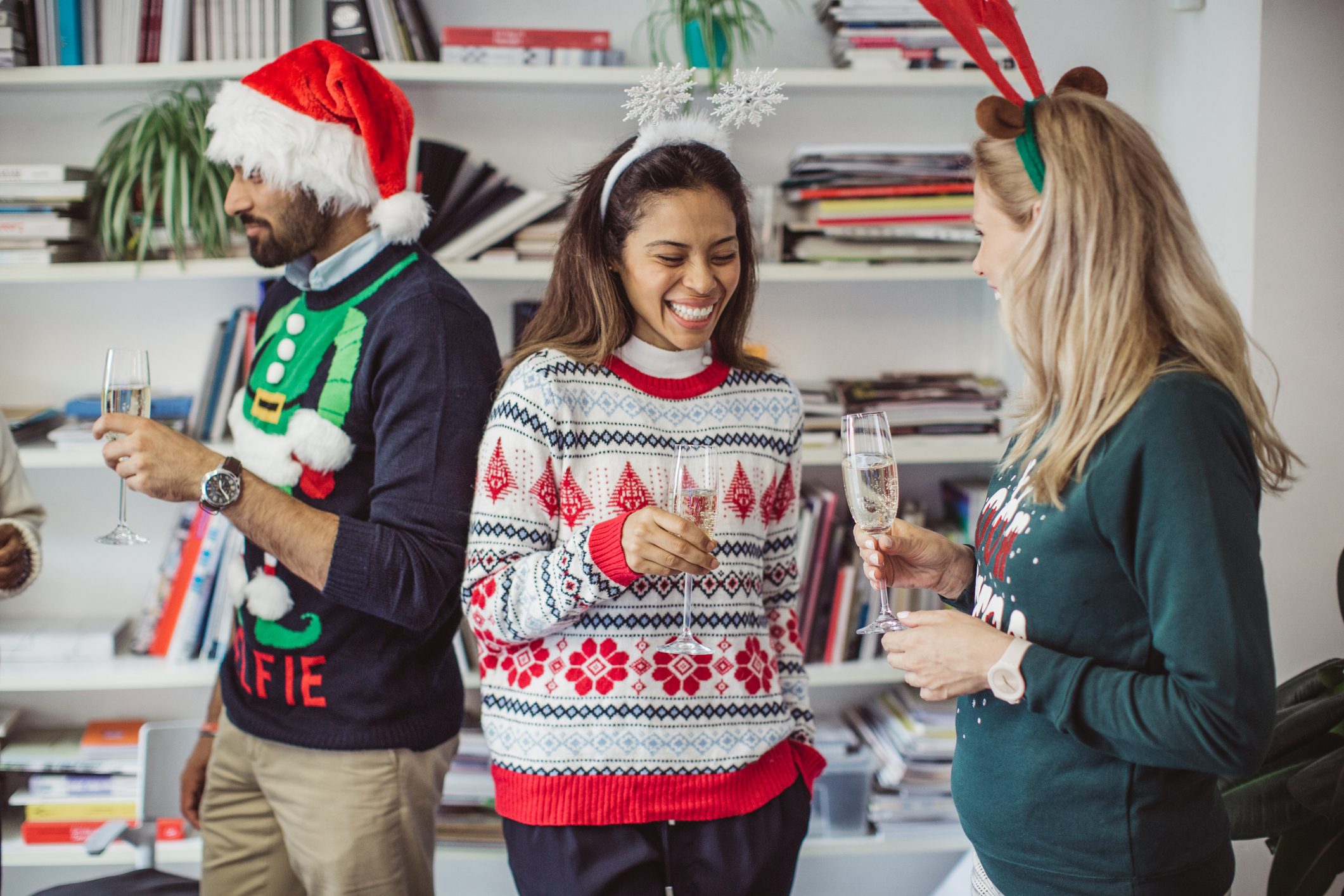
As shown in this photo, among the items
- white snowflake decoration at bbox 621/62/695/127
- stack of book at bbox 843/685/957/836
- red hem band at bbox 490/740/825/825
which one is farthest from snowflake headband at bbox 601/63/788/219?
stack of book at bbox 843/685/957/836

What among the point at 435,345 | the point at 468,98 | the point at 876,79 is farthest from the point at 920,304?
the point at 435,345

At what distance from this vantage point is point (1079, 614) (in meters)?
1.03

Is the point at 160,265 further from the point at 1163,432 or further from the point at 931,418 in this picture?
the point at 1163,432

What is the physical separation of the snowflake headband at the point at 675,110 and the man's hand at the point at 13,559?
1094mm

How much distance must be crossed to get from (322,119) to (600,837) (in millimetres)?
1081

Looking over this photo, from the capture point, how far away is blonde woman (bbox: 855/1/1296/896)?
0.92 metres

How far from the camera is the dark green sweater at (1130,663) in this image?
908mm

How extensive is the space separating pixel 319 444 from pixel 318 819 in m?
0.54

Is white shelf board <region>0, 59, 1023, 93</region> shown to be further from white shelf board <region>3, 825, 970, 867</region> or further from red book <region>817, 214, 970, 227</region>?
white shelf board <region>3, 825, 970, 867</region>

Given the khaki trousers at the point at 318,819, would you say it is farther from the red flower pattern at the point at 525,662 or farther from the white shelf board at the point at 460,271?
the white shelf board at the point at 460,271

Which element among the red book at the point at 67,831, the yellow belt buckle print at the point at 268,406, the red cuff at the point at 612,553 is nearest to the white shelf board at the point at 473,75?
the yellow belt buckle print at the point at 268,406

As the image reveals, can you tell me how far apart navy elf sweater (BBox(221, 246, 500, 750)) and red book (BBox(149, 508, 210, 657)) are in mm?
716

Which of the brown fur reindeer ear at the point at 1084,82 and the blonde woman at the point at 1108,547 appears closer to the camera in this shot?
the blonde woman at the point at 1108,547

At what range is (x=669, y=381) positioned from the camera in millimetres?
1407
